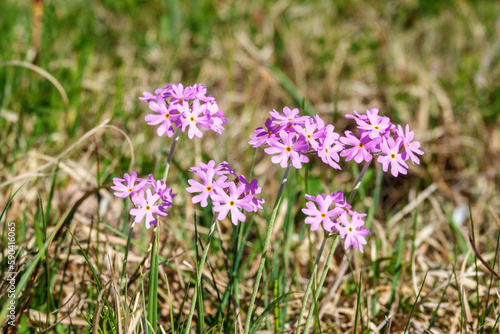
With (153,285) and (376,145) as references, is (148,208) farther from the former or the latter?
(376,145)

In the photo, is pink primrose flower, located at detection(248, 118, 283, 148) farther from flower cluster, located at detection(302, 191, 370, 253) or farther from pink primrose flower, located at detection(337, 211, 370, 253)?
pink primrose flower, located at detection(337, 211, 370, 253)

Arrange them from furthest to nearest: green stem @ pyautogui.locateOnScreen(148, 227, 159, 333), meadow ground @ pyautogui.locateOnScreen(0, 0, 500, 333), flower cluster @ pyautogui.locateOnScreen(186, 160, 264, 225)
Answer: meadow ground @ pyautogui.locateOnScreen(0, 0, 500, 333), green stem @ pyautogui.locateOnScreen(148, 227, 159, 333), flower cluster @ pyautogui.locateOnScreen(186, 160, 264, 225)

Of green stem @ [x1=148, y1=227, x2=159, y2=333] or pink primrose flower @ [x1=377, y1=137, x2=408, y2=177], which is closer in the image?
pink primrose flower @ [x1=377, y1=137, x2=408, y2=177]

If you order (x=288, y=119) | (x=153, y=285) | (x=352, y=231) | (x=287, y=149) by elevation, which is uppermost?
(x=288, y=119)

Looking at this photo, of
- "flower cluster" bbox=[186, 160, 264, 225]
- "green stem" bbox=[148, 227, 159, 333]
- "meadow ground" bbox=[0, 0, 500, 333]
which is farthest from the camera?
"meadow ground" bbox=[0, 0, 500, 333]

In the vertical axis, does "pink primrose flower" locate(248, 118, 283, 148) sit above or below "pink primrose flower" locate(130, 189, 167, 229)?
above

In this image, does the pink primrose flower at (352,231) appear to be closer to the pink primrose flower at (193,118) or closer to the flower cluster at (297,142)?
the flower cluster at (297,142)

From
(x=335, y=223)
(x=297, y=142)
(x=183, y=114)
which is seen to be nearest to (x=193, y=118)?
(x=183, y=114)

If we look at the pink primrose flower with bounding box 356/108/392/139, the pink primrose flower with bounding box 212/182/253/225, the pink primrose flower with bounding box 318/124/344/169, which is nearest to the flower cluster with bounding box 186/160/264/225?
the pink primrose flower with bounding box 212/182/253/225
